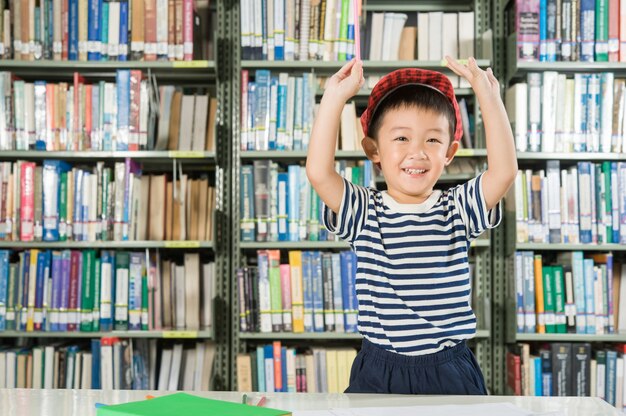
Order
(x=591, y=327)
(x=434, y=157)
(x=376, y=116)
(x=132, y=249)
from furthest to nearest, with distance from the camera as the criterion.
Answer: (x=132, y=249) → (x=591, y=327) → (x=376, y=116) → (x=434, y=157)

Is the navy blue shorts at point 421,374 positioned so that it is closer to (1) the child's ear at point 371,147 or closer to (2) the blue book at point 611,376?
(1) the child's ear at point 371,147

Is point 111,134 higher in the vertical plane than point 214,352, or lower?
higher

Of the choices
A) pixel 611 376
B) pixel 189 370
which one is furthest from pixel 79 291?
pixel 611 376

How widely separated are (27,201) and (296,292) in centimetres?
112

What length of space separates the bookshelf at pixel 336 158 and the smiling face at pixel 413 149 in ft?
4.52

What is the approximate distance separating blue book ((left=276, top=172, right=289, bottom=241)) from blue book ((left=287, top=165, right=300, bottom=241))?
11 mm

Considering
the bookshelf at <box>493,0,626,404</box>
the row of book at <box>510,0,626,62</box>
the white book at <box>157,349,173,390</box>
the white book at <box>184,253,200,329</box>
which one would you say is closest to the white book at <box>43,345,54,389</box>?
the white book at <box>157,349,173,390</box>

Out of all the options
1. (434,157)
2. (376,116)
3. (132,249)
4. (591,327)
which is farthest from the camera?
(132,249)

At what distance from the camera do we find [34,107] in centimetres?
279

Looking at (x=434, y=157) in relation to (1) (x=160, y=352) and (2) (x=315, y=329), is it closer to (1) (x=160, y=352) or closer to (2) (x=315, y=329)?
(2) (x=315, y=329)

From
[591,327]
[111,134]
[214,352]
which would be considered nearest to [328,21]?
[111,134]

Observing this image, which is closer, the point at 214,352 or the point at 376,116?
the point at 376,116

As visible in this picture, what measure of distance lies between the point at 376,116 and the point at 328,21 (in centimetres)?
149

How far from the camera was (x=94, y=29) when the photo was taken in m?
2.82
